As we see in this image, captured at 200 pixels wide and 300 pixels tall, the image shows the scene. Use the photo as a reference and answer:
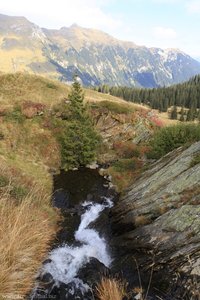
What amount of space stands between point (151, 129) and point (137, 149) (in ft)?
23.4

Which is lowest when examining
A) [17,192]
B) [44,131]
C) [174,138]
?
[44,131]

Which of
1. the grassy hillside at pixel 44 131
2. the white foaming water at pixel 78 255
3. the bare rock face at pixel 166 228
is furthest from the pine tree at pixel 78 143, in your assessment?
the white foaming water at pixel 78 255

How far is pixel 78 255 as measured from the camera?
18.2 metres

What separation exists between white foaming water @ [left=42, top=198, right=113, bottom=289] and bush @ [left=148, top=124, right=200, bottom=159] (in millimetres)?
13062

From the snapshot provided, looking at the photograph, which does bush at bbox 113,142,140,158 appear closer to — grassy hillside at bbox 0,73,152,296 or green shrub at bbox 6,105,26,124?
grassy hillside at bbox 0,73,152,296

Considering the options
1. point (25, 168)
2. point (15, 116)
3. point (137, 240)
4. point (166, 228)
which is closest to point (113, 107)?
point (15, 116)

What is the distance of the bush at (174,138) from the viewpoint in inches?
1292

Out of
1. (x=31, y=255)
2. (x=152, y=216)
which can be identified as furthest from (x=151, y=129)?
(x=31, y=255)

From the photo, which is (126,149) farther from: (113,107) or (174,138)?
(174,138)

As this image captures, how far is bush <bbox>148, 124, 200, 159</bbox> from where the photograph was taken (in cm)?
3281

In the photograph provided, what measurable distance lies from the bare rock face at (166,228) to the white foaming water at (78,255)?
3.96ft

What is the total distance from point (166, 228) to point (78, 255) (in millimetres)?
5412

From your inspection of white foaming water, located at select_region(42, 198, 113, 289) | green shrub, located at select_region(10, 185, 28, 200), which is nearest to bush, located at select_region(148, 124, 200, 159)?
white foaming water, located at select_region(42, 198, 113, 289)

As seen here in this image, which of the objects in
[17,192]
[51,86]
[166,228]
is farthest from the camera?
[51,86]
